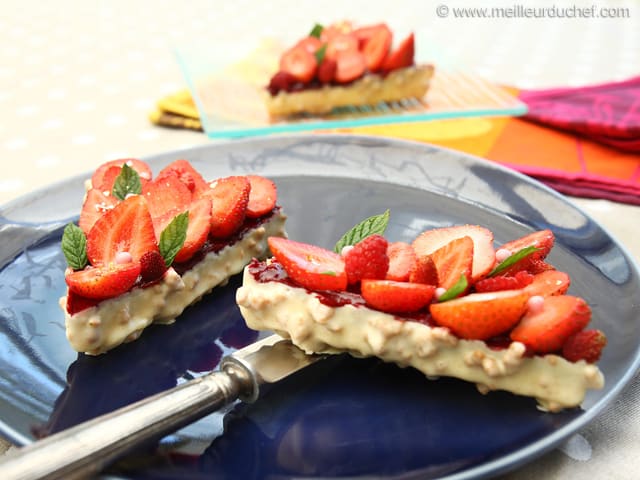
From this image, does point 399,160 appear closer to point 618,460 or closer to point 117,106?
point 618,460

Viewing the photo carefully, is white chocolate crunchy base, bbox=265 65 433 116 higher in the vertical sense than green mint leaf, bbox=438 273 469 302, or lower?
lower

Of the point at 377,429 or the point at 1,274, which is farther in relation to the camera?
the point at 1,274

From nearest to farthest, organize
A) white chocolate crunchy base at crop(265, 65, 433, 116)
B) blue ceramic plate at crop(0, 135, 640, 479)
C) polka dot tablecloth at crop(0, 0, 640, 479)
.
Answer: blue ceramic plate at crop(0, 135, 640, 479) → polka dot tablecloth at crop(0, 0, 640, 479) → white chocolate crunchy base at crop(265, 65, 433, 116)

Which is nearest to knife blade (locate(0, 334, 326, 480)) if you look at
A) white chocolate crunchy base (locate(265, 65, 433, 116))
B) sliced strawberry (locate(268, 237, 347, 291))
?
sliced strawberry (locate(268, 237, 347, 291))

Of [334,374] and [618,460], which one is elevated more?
[334,374]

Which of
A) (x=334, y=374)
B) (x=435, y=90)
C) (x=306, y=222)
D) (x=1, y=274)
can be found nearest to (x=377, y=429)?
(x=334, y=374)

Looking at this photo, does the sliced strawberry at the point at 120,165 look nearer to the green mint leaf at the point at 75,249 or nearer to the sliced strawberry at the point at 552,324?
the green mint leaf at the point at 75,249

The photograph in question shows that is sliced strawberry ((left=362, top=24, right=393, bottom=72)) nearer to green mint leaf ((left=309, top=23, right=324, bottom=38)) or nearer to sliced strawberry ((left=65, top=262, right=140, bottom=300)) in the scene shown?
green mint leaf ((left=309, top=23, right=324, bottom=38))

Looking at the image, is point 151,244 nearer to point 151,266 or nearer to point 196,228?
point 151,266
